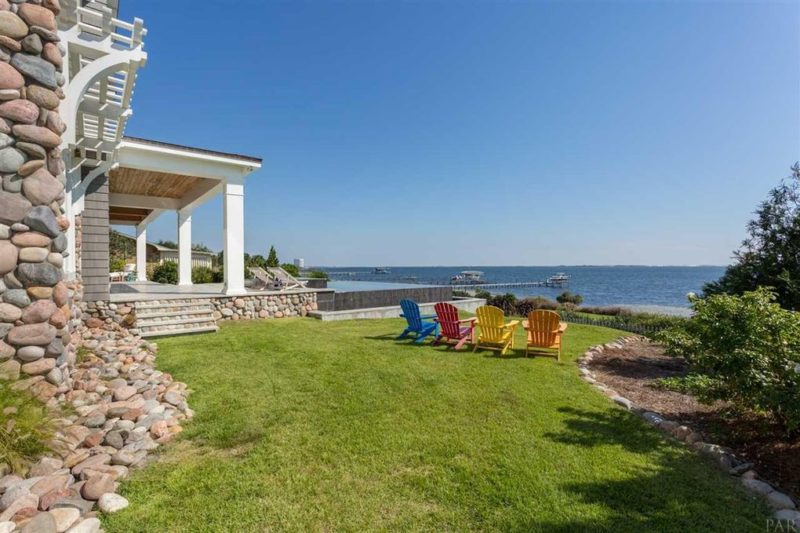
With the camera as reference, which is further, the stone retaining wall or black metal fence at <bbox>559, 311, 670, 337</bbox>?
black metal fence at <bbox>559, 311, 670, 337</bbox>

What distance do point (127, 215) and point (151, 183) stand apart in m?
6.57

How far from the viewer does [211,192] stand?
442 inches

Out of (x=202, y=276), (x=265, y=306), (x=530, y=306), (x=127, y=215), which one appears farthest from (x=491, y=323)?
(x=127, y=215)

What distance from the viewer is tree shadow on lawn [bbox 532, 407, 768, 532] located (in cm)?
228

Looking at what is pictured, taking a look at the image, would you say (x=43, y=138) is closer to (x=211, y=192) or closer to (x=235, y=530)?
(x=235, y=530)

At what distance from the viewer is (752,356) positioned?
3277 millimetres

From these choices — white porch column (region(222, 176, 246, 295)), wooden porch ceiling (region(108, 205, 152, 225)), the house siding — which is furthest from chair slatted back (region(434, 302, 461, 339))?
wooden porch ceiling (region(108, 205, 152, 225))

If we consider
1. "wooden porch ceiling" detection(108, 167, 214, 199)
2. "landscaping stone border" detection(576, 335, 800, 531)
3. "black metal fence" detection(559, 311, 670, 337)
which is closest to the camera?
"landscaping stone border" detection(576, 335, 800, 531)

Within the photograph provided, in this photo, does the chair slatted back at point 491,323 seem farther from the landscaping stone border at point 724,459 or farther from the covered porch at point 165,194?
the covered porch at point 165,194

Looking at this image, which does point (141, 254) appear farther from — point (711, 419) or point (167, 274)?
point (711, 419)

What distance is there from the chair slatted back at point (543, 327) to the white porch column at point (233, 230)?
7.64 meters

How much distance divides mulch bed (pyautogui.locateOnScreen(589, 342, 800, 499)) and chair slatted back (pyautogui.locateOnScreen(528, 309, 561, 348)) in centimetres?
92

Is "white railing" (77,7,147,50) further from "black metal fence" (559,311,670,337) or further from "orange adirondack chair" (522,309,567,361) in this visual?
"black metal fence" (559,311,670,337)

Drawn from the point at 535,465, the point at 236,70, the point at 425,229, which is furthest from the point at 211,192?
the point at 425,229
